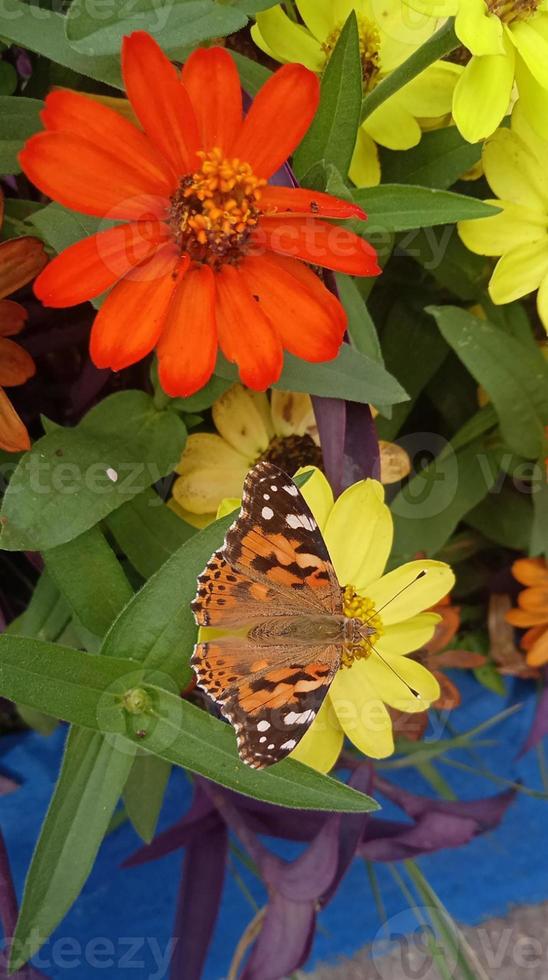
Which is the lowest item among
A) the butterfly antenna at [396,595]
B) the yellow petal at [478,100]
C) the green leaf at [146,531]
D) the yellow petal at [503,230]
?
the green leaf at [146,531]

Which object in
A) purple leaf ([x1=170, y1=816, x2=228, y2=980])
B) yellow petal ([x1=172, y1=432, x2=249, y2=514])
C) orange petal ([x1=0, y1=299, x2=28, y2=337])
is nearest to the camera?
orange petal ([x1=0, y1=299, x2=28, y2=337])

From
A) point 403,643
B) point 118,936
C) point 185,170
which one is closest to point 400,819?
point 118,936

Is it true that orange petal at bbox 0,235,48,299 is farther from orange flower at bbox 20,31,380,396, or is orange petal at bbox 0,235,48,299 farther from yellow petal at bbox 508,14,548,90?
yellow petal at bbox 508,14,548,90

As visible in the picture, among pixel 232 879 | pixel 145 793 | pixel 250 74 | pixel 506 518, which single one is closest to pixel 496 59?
pixel 250 74

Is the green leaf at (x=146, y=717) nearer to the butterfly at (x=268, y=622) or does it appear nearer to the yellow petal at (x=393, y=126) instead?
the butterfly at (x=268, y=622)

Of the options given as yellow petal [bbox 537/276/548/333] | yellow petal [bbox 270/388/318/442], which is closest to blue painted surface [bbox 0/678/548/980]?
yellow petal [bbox 270/388/318/442]

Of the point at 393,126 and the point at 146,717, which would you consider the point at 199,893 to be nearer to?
the point at 146,717

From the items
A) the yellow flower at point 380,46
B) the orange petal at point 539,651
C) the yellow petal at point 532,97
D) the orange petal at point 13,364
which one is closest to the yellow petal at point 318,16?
the yellow flower at point 380,46
